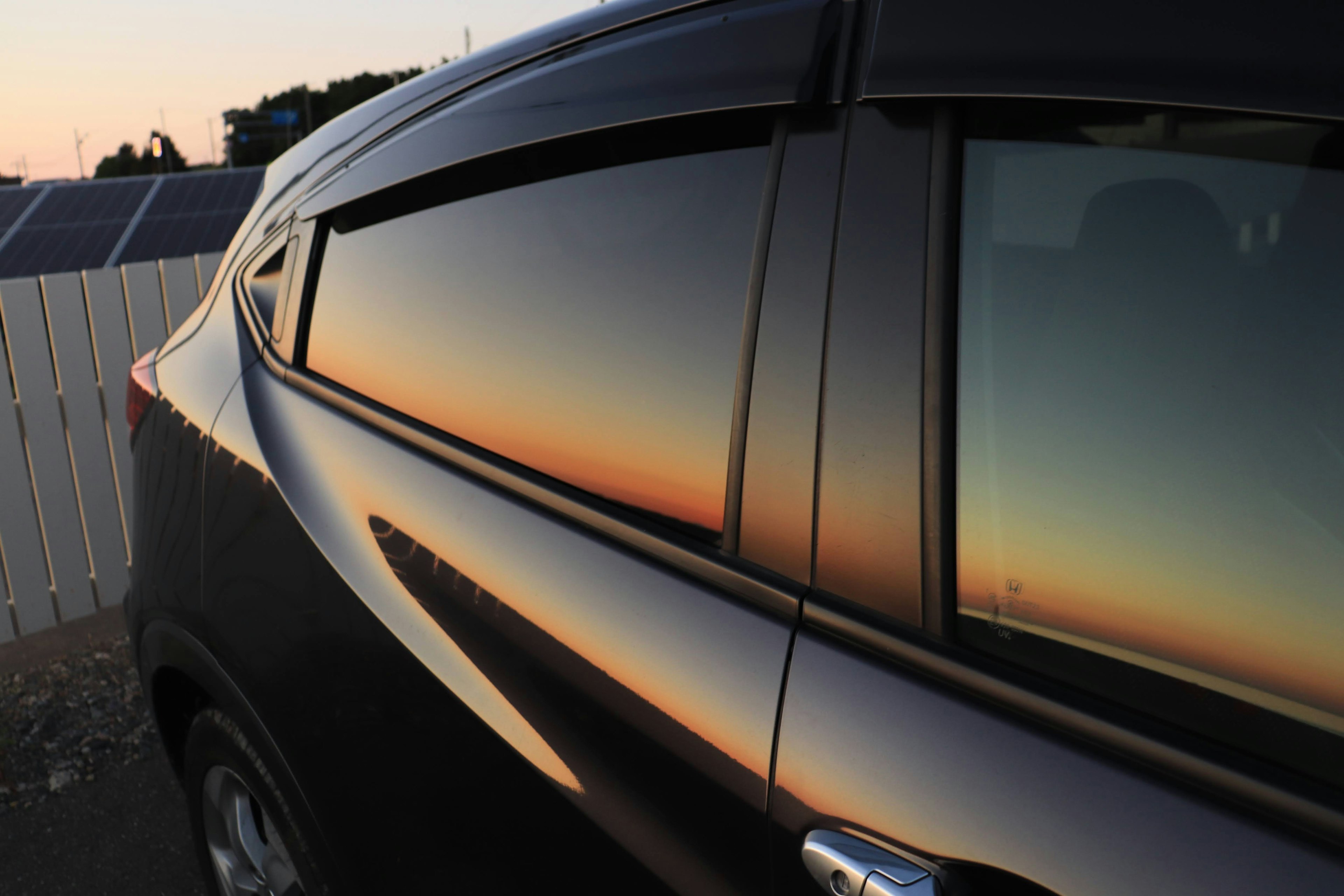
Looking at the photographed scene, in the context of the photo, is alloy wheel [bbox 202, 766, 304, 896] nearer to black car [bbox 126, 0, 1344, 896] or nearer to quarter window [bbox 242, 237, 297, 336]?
black car [bbox 126, 0, 1344, 896]

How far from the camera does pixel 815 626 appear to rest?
95cm

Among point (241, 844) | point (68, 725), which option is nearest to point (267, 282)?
point (241, 844)

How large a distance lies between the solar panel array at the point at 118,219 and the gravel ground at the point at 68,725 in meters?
5.74

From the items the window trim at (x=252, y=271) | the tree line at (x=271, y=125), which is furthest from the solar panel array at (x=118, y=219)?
the tree line at (x=271, y=125)

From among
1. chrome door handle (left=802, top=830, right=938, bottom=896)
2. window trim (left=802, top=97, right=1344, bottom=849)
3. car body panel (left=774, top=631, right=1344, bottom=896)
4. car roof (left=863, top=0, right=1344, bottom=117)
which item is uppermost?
car roof (left=863, top=0, right=1344, bottom=117)

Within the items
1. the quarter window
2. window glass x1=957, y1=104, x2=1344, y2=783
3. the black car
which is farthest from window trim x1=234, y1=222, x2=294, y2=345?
window glass x1=957, y1=104, x2=1344, y2=783

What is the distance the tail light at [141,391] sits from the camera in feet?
7.11

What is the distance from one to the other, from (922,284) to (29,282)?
426 centimetres

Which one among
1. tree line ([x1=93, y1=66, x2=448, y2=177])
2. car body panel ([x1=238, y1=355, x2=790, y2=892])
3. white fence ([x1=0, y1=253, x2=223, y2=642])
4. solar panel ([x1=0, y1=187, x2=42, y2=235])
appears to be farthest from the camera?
tree line ([x1=93, y1=66, x2=448, y2=177])

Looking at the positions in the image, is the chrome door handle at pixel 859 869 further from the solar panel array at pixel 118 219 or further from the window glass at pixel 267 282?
the solar panel array at pixel 118 219

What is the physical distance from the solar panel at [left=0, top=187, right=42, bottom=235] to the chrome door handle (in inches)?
486

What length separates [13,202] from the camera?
1149cm

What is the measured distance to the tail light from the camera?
2.17 meters

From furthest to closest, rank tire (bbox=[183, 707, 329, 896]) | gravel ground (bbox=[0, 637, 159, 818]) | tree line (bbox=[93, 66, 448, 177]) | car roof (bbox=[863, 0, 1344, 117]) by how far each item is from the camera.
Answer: tree line (bbox=[93, 66, 448, 177])
gravel ground (bbox=[0, 637, 159, 818])
tire (bbox=[183, 707, 329, 896])
car roof (bbox=[863, 0, 1344, 117])
